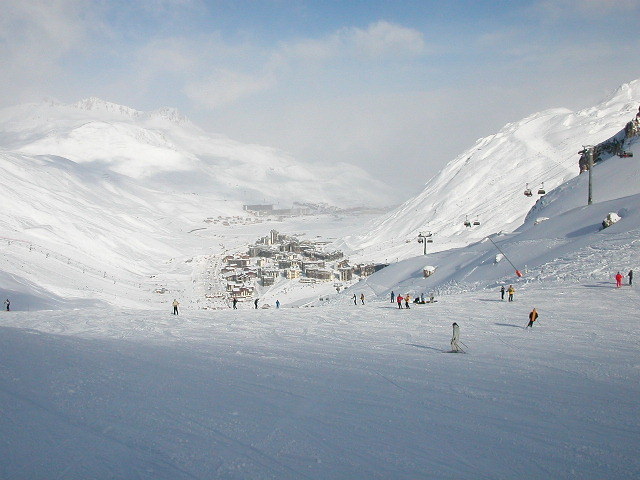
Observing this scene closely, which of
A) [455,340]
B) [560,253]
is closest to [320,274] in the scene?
[560,253]

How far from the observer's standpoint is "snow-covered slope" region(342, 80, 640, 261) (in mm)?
76812

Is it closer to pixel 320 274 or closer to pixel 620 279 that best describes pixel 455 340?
pixel 620 279

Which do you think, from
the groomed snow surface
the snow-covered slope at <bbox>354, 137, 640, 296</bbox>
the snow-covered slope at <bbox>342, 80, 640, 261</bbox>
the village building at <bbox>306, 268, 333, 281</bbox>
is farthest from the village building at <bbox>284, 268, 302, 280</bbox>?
the groomed snow surface

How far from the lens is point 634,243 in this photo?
894 inches

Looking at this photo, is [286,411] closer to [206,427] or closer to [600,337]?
[206,427]

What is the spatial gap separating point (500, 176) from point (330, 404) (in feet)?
307

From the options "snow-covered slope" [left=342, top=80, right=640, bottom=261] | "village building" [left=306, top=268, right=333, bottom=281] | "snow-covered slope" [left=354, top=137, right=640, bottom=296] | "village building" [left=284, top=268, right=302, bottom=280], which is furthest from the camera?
"snow-covered slope" [left=342, top=80, right=640, bottom=261]

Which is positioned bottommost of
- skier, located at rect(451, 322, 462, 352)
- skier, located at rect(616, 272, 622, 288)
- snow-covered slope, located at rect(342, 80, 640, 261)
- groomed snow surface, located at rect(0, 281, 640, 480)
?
groomed snow surface, located at rect(0, 281, 640, 480)

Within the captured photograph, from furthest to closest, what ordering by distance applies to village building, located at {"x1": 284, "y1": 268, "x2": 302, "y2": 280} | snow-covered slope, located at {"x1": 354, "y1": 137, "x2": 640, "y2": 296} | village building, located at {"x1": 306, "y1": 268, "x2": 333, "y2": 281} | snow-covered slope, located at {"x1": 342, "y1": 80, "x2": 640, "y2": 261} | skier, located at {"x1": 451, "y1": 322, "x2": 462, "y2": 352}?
snow-covered slope, located at {"x1": 342, "y1": 80, "x2": 640, "y2": 261} → village building, located at {"x1": 284, "y1": 268, "x2": 302, "y2": 280} → village building, located at {"x1": 306, "y1": 268, "x2": 333, "y2": 281} → snow-covered slope, located at {"x1": 354, "y1": 137, "x2": 640, "y2": 296} → skier, located at {"x1": 451, "y1": 322, "x2": 462, "y2": 352}

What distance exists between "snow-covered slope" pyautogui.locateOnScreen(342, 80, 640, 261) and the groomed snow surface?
185ft

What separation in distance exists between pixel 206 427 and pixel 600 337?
414 inches

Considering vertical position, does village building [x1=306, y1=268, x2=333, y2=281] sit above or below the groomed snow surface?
above

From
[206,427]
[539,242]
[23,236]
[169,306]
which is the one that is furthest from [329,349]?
[23,236]

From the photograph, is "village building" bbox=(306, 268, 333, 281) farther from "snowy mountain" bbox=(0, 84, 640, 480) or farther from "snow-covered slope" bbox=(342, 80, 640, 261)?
"snowy mountain" bbox=(0, 84, 640, 480)
